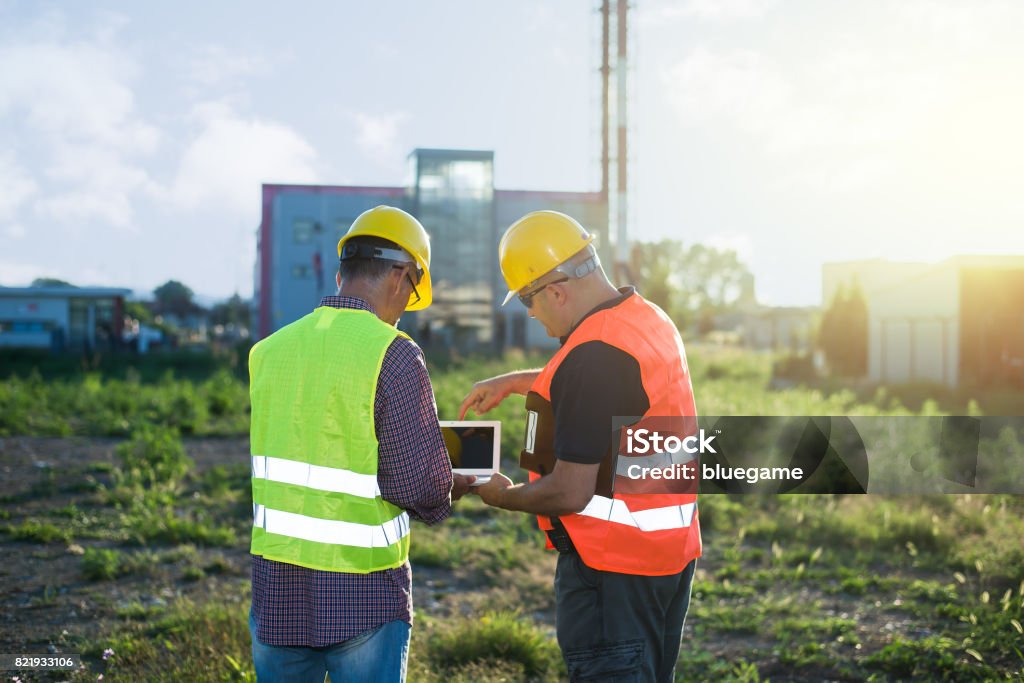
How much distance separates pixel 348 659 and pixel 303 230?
142 ft

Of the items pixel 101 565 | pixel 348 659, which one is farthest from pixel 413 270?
pixel 101 565

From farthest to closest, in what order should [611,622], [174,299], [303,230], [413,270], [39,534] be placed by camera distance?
[174,299] < [303,230] < [39,534] < [413,270] < [611,622]

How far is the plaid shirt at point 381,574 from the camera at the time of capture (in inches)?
94.6

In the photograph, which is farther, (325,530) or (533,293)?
(533,293)

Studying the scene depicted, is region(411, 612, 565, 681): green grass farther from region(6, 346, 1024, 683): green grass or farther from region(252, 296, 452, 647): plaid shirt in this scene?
region(252, 296, 452, 647): plaid shirt

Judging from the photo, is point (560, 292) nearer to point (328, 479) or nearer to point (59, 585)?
point (328, 479)

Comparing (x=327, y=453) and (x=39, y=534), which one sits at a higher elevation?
(x=327, y=453)

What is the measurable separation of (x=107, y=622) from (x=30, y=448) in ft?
24.5

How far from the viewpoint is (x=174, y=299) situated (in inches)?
3327

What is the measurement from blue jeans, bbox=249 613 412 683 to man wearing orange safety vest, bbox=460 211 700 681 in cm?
55

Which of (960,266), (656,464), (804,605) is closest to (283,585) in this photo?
(656,464)

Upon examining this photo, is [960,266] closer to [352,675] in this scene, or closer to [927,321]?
[927,321]

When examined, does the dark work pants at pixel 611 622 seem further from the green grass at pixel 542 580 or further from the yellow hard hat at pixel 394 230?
the green grass at pixel 542 580

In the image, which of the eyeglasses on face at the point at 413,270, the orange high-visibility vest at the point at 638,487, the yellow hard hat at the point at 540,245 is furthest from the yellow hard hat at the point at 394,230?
the orange high-visibility vest at the point at 638,487
